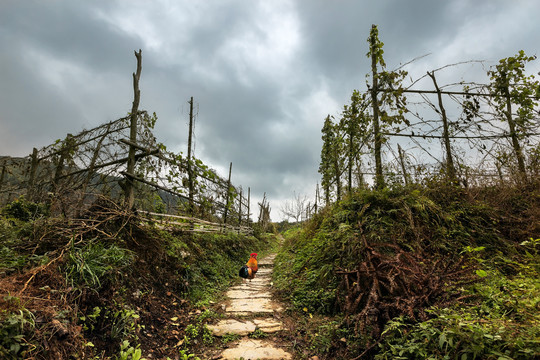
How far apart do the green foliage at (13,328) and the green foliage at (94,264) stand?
1.92 feet

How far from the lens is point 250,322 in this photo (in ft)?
12.0

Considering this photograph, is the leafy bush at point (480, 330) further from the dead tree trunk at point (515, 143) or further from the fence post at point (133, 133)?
the fence post at point (133, 133)

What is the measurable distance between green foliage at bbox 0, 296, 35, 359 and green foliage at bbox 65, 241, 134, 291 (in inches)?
23.0

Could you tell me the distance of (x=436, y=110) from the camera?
614 centimetres

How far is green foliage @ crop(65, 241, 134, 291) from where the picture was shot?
261 cm

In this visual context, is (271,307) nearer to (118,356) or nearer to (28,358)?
(118,356)

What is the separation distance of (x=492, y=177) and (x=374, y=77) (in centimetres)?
354

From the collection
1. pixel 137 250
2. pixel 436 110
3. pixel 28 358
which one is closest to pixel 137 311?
pixel 137 250

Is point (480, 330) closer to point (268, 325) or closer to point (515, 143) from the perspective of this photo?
point (268, 325)

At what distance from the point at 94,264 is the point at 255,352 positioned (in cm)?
221

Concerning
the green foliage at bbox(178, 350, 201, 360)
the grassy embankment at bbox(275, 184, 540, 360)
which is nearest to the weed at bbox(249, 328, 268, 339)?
the grassy embankment at bbox(275, 184, 540, 360)

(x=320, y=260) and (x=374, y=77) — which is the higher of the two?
(x=374, y=77)

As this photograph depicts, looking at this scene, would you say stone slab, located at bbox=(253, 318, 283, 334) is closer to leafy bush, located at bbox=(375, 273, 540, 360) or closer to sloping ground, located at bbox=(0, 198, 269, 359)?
sloping ground, located at bbox=(0, 198, 269, 359)

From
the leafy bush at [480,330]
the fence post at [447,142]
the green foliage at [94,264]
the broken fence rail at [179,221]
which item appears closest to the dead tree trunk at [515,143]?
the fence post at [447,142]
